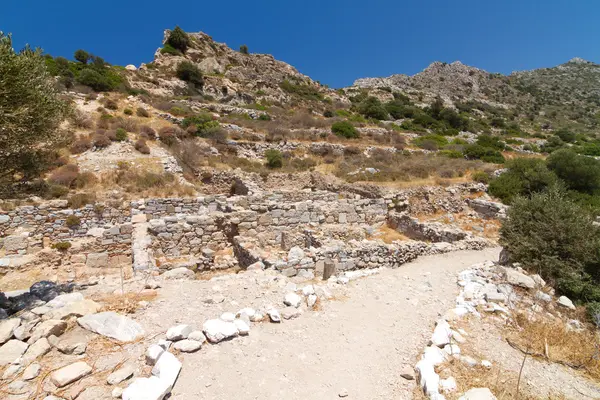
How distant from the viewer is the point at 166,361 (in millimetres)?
3211

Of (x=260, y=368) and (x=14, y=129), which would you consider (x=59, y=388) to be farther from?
(x=14, y=129)

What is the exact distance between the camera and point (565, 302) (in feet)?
18.7

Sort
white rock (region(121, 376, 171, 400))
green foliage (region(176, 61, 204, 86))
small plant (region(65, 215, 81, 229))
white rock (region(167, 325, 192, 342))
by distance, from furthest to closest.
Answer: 1. green foliage (region(176, 61, 204, 86))
2. small plant (region(65, 215, 81, 229))
3. white rock (region(167, 325, 192, 342))
4. white rock (region(121, 376, 171, 400))

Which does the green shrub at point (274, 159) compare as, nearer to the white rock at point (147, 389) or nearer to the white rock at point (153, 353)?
the white rock at point (153, 353)

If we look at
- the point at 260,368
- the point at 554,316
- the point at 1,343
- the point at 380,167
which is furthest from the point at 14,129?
the point at 380,167

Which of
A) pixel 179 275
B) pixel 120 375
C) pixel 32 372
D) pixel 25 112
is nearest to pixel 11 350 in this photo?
pixel 32 372

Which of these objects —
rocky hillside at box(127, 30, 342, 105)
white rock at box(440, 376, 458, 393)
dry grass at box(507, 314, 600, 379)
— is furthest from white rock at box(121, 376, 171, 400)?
rocky hillside at box(127, 30, 342, 105)

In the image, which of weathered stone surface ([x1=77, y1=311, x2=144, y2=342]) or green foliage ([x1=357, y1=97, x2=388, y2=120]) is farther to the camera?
green foliage ([x1=357, y1=97, x2=388, y2=120])

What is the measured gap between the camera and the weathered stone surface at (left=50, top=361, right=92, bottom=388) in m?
2.90

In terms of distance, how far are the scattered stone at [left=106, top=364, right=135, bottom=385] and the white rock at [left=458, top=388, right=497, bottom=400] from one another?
3591 millimetres

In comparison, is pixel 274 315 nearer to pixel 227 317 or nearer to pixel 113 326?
pixel 227 317

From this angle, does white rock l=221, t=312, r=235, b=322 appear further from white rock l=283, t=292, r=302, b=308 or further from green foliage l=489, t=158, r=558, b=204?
green foliage l=489, t=158, r=558, b=204

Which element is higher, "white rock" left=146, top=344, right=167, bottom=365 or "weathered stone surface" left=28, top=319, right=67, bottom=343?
"weathered stone surface" left=28, top=319, right=67, bottom=343

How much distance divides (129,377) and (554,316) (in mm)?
6979
